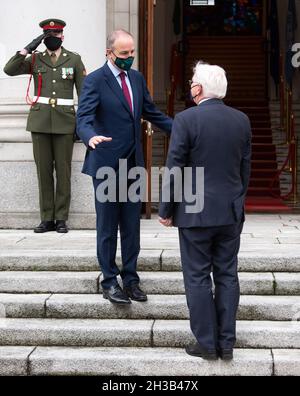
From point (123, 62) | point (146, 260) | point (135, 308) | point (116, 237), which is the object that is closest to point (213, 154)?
point (123, 62)

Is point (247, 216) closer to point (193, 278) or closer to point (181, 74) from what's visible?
point (193, 278)

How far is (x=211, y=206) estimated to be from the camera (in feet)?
18.7

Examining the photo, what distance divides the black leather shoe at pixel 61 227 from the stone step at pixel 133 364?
2425mm

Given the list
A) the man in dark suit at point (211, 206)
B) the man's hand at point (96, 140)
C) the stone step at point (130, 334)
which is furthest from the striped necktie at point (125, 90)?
the stone step at point (130, 334)

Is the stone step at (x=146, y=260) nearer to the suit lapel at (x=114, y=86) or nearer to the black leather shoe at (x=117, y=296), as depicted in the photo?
the black leather shoe at (x=117, y=296)

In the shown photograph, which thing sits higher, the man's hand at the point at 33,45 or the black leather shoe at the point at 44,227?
the man's hand at the point at 33,45

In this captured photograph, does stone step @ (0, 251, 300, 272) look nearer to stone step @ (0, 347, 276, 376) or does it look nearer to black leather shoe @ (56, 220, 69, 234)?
stone step @ (0, 347, 276, 376)

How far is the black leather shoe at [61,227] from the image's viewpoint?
845 centimetres

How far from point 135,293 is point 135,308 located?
0.11m

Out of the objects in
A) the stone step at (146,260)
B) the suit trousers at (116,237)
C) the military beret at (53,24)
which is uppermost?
the military beret at (53,24)

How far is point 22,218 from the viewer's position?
8703mm

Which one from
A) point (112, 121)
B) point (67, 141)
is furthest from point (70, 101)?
point (112, 121)

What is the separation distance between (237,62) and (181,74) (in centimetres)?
156

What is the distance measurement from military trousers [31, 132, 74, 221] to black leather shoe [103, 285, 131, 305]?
2.21 meters
